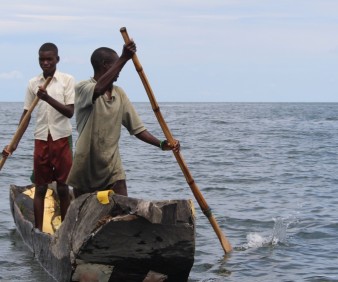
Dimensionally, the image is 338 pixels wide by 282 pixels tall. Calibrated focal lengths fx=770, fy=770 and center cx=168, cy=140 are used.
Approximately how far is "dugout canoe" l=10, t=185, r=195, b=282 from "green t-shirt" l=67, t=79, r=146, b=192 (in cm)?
32

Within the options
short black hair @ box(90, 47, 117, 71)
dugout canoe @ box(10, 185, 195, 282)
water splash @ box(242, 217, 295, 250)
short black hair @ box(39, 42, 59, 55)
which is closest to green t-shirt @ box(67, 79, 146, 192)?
short black hair @ box(90, 47, 117, 71)

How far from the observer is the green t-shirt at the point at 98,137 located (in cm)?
615

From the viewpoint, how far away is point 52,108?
7254mm

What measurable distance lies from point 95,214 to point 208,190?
29.4ft

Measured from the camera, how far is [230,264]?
8531 mm

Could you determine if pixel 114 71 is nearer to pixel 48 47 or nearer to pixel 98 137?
pixel 98 137

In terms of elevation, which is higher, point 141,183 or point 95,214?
point 95,214

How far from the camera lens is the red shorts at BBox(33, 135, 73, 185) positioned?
7.34 m

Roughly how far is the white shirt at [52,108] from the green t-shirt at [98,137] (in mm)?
977

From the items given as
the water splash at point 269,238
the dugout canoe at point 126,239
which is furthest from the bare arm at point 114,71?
the water splash at point 269,238

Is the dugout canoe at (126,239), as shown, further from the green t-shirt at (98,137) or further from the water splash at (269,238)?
the water splash at (269,238)

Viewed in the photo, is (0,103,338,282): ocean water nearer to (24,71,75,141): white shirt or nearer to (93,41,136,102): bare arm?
(24,71,75,141): white shirt

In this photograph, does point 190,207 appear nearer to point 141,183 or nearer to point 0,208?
point 0,208

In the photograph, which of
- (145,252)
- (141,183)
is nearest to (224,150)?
(141,183)
